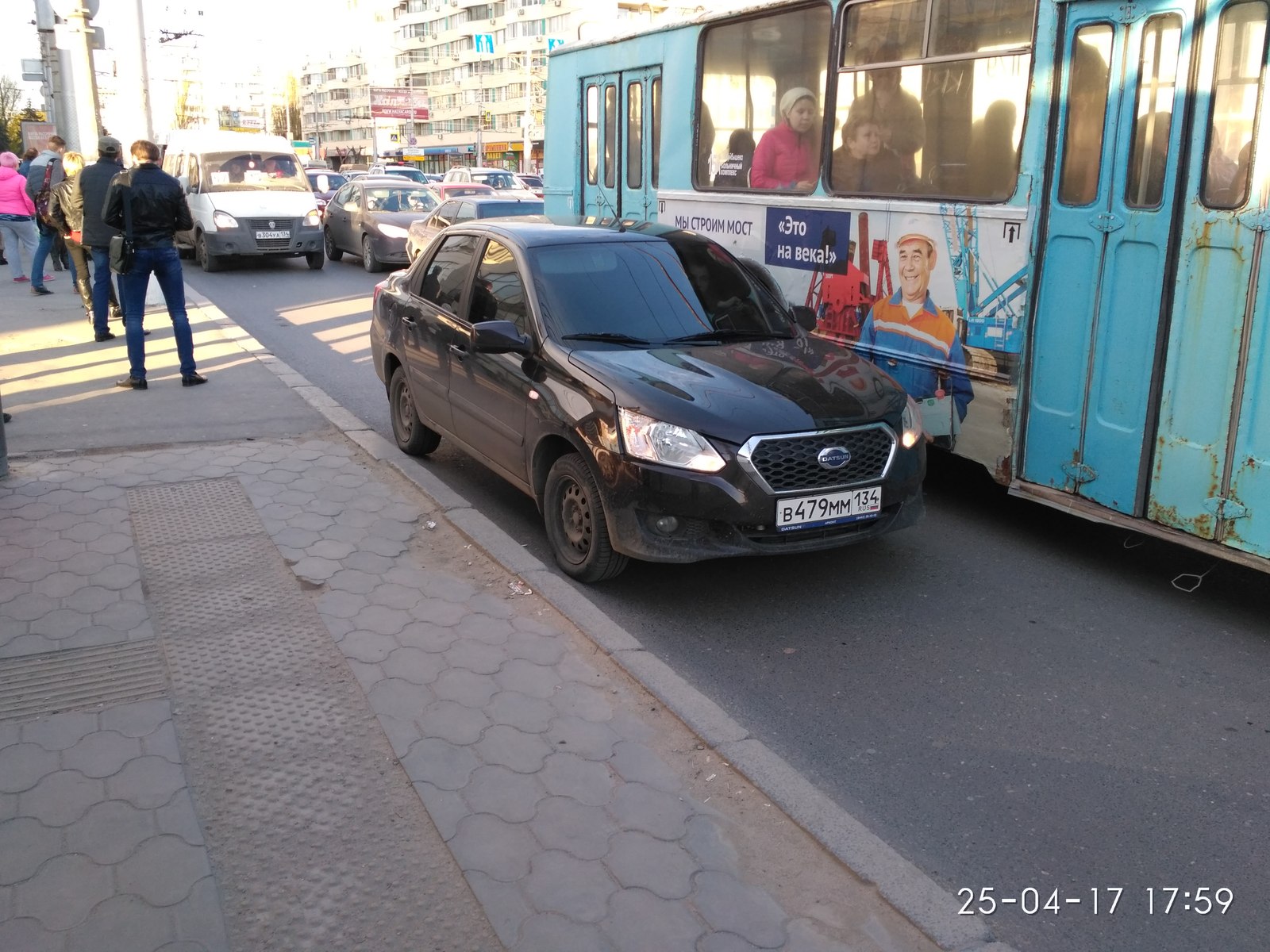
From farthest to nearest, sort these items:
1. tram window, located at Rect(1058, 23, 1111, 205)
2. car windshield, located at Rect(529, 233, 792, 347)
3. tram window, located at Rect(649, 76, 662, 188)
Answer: tram window, located at Rect(649, 76, 662, 188) < car windshield, located at Rect(529, 233, 792, 347) < tram window, located at Rect(1058, 23, 1111, 205)

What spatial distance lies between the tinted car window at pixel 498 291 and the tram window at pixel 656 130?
11.8ft

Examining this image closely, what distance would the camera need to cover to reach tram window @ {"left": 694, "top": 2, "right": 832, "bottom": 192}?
7723 millimetres

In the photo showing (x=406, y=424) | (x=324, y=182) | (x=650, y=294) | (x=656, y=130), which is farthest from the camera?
(x=324, y=182)

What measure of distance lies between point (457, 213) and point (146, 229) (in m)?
8.54

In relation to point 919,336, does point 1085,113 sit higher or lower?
higher

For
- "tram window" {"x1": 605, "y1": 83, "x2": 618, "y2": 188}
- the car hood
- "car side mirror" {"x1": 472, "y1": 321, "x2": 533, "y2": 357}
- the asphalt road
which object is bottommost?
the asphalt road

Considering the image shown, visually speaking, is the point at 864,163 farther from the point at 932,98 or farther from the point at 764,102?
the point at 764,102

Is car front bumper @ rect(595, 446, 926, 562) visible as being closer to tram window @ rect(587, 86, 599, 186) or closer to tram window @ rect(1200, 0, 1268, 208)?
tram window @ rect(1200, 0, 1268, 208)

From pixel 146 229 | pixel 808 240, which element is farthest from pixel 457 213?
pixel 808 240

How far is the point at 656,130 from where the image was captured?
9.84 metres

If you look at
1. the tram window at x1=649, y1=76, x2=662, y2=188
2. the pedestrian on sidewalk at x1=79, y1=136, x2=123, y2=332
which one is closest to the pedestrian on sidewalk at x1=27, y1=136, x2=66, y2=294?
the pedestrian on sidewalk at x1=79, y1=136, x2=123, y2=332

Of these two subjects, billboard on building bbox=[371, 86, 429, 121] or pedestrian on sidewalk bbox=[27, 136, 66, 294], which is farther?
billboard on building bbox=[371, 86, 429, 121]

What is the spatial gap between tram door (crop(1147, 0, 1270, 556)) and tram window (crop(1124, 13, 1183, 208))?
0.56ft

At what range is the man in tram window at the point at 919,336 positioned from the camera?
666cm
